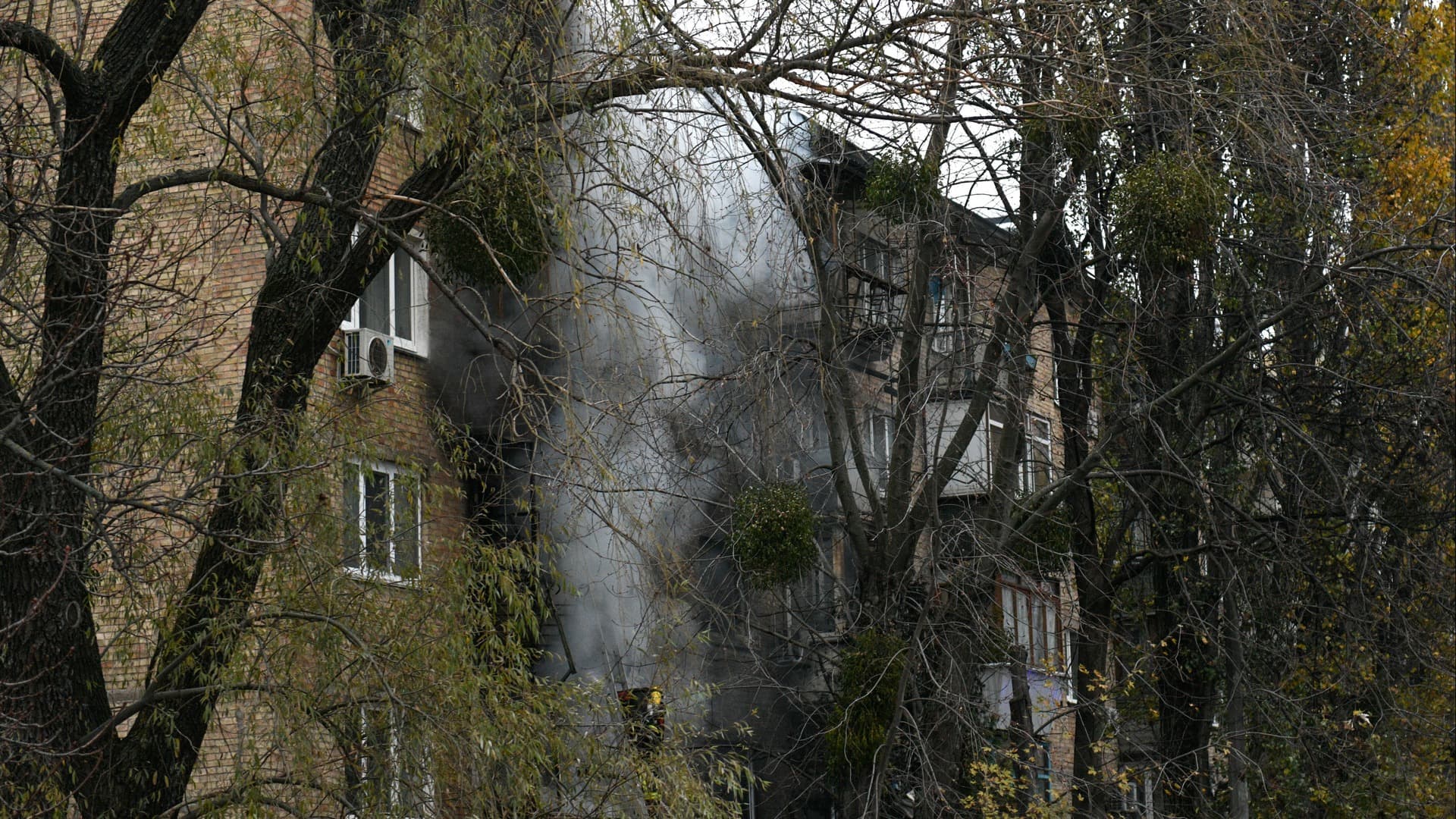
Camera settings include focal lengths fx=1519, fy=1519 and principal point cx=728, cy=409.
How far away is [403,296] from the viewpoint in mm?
15711

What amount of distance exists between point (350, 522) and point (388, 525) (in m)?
0.28

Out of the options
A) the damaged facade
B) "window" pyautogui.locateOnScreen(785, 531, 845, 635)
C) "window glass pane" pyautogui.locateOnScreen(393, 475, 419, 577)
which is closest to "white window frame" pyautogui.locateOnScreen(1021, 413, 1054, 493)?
the damaged facade

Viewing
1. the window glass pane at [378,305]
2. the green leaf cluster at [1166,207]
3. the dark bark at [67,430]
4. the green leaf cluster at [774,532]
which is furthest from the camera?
the window glass pane at [378,305]

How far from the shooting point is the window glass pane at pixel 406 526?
26.9ft

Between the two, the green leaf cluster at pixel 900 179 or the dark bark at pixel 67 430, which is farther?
the green leaf cluster at pixel 900 179

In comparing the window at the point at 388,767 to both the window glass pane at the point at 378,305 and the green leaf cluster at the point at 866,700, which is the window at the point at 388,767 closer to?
the green leaf cluster at the point at 866,700

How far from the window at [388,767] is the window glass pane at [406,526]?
885mm

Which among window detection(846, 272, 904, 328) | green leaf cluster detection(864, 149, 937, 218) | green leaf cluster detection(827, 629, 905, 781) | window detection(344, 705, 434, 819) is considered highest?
green leaf cluster detection(864, 149, 937, 218)

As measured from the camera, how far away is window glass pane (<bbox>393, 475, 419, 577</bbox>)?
819 cm

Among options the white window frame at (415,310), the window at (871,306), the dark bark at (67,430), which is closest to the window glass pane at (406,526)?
the dark bark at (67,430)

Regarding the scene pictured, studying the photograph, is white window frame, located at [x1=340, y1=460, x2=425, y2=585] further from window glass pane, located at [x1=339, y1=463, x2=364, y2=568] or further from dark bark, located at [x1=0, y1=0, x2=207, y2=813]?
dark bark, located at [x1=0, y1=0, x2=207, y2=813]

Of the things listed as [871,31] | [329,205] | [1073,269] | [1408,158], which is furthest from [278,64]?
[1408,158]

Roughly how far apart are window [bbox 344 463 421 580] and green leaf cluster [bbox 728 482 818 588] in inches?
154

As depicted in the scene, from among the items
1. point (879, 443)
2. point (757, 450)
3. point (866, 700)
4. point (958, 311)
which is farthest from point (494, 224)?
point (879, 443)
